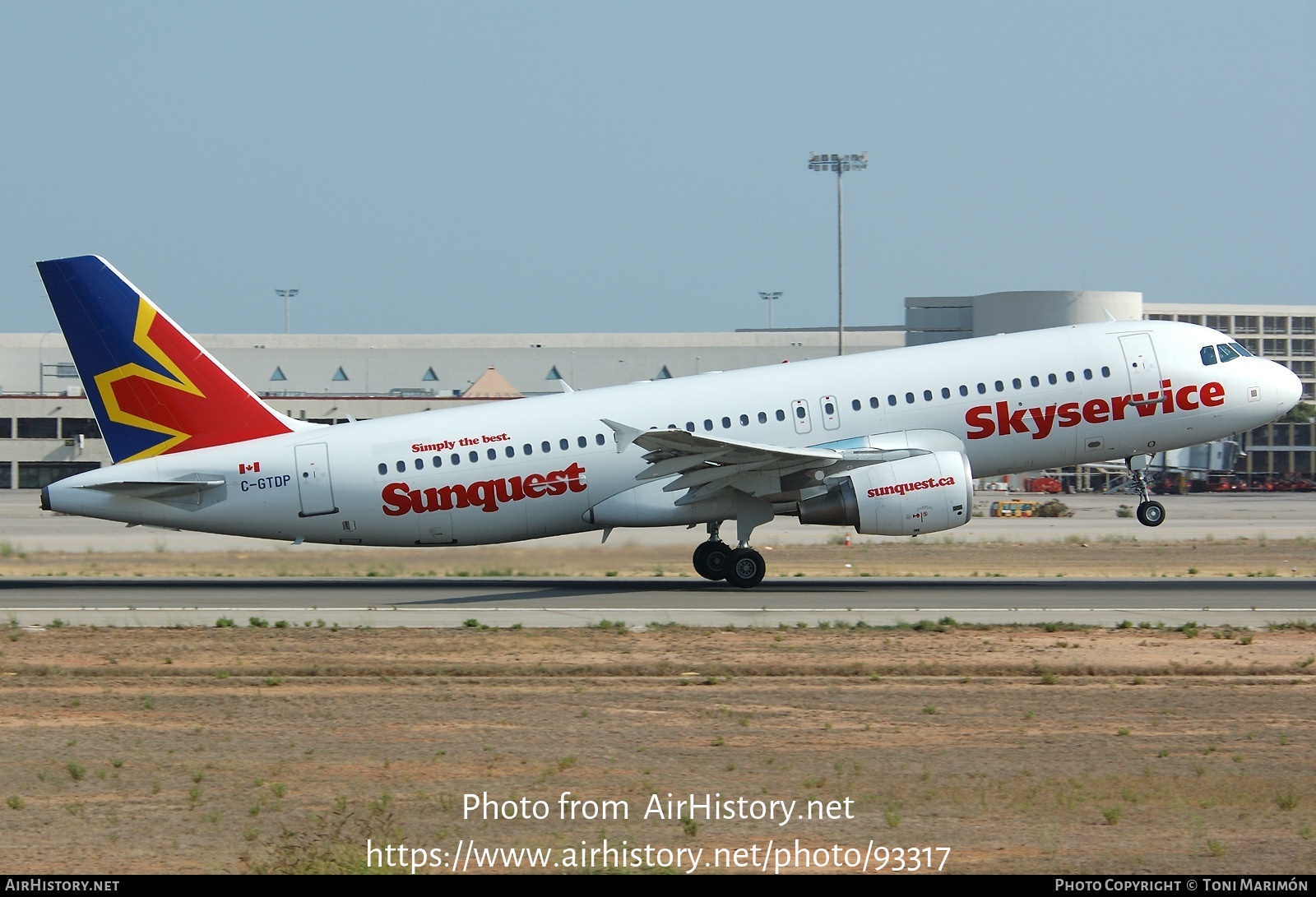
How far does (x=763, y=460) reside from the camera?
1114 inches

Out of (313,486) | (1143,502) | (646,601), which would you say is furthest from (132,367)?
(1143,502)

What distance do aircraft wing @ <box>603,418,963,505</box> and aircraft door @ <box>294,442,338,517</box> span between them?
21.0ft

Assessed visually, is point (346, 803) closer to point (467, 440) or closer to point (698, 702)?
point (698, 702)

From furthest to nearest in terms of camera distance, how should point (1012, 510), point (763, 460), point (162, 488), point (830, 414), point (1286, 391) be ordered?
point (1012, 510) < point (1286, 391) < point (830, 414) < point (162, 488) < point (763, 460)

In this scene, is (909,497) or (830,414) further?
(830,414)

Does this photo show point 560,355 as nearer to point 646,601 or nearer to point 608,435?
point 608,435

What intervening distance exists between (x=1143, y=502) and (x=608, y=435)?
1165cm

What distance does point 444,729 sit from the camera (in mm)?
15234

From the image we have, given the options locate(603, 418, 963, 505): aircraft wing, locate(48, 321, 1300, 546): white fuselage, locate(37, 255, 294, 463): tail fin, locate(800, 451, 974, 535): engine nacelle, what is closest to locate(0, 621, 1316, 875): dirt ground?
locate(800, 451, 974, 535): engine nacelle

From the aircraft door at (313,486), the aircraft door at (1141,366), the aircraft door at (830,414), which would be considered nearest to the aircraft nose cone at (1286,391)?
the aircraft door at (1141,366)

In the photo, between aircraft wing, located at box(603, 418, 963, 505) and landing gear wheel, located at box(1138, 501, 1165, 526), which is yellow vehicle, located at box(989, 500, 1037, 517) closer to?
landing gear wheel, located at box(1138, 501, 1165, 526)

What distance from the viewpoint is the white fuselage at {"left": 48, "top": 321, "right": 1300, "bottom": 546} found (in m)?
29.2

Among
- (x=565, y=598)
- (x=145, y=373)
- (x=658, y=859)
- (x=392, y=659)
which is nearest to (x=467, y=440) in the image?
(x=565, y=598)

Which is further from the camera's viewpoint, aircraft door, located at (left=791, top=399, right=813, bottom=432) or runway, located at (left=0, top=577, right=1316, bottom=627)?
aircraft door, located at (left=791, top=399, right=813, bottom=432)
